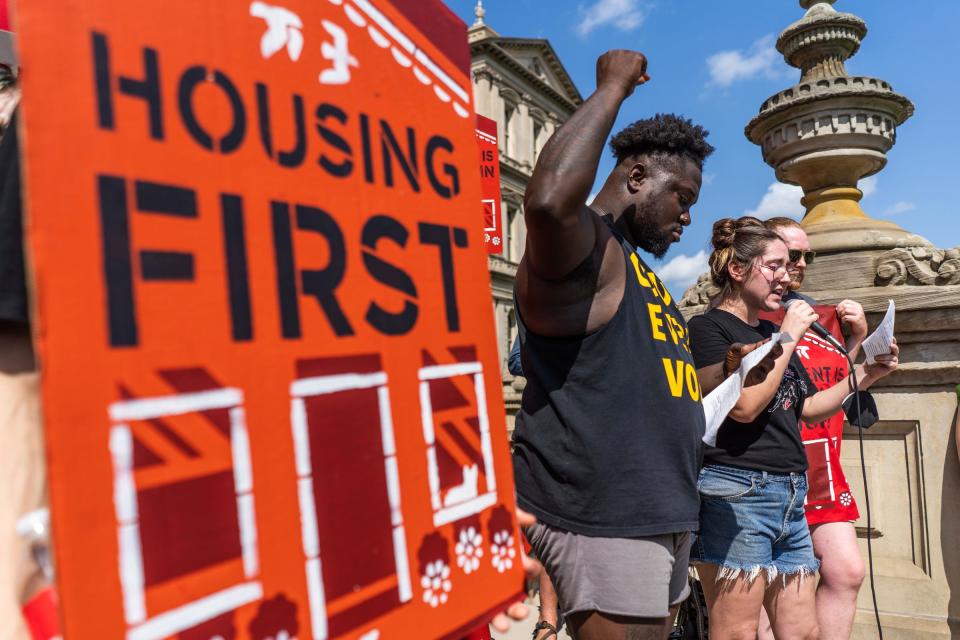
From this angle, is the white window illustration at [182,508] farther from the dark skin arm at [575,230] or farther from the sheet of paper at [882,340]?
the sheet of paper at [882,340]

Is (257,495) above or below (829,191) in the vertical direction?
below

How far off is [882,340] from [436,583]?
2663 mm

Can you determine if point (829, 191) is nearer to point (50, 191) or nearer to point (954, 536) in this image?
point (954, 536)

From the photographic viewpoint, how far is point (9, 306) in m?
0.95

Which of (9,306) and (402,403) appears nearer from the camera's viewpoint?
(9,306)

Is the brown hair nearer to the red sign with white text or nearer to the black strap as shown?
the black strap

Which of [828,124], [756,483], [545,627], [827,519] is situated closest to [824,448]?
[827,519]

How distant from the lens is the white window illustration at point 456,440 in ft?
3.89

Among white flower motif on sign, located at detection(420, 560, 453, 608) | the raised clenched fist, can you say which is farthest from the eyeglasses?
white flower motif on sign, located at detection(420, 560, 453, 608)

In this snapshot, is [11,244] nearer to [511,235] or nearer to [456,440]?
[456,440]

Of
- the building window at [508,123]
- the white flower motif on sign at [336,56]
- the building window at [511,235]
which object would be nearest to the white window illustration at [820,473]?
the white flower motif on sign at [336,56]

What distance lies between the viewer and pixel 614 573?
5.59ft

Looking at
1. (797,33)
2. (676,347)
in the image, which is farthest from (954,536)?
(797,33)

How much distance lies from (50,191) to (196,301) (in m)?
0.19
